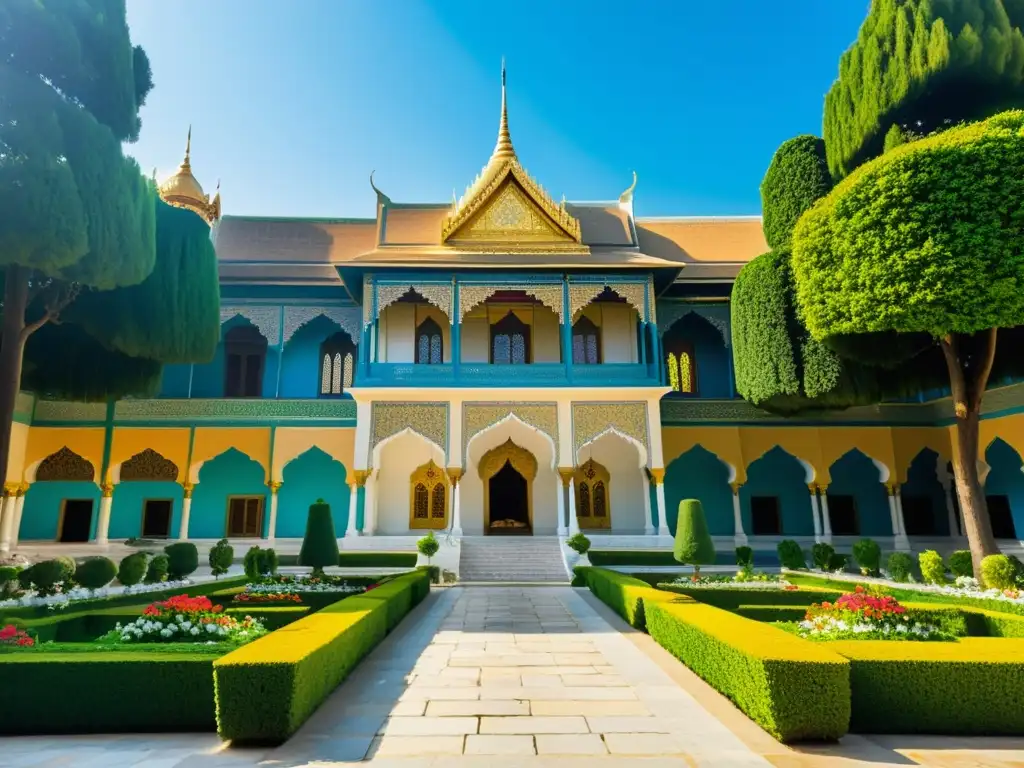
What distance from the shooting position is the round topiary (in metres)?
11.3

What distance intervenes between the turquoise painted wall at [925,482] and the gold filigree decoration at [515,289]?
1151 centimetres

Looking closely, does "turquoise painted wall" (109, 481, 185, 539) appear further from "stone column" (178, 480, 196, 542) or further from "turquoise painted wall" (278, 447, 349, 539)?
"turquoise painted wall" (278, 447, 349, 539)

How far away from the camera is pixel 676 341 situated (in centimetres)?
2052

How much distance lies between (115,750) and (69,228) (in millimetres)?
6688

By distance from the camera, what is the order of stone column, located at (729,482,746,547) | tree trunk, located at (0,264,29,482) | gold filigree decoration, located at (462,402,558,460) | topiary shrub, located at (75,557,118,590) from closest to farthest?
tree trunk, located at (0,264,29,482), topiary shrub, located at (75,557,118,590), gold filigree decoration, located at (462,402,558,460), stone column, located at (729,482,746,547)

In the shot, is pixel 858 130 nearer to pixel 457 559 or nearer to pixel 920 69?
pixel 920 69

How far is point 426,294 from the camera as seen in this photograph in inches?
715

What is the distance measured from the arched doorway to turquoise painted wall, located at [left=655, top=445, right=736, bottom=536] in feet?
13.3

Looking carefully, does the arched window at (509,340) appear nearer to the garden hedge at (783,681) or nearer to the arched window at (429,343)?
the arched window at (429,343)

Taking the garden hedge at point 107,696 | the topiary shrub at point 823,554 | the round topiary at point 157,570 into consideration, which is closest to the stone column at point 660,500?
the topiary shrub at point 823,554

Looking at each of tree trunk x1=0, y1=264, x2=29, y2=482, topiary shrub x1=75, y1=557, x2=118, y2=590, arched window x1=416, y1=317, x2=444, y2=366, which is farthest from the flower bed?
arched window x1=416, y1=317, x2=444, y2=366

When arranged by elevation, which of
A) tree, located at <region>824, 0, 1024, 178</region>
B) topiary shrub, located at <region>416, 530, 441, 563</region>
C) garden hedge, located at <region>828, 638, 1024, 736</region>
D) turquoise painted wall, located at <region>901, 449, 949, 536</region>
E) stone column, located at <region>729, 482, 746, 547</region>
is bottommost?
garden hedge, located at <region>828, 638, 1024, 736</region>

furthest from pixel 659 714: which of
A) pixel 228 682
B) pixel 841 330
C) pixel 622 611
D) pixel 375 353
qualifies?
pixel 375 353

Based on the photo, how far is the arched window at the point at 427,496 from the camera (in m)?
18.8
